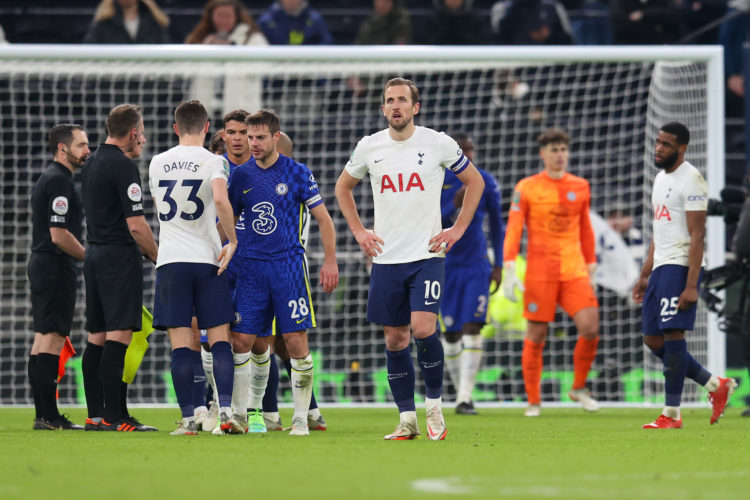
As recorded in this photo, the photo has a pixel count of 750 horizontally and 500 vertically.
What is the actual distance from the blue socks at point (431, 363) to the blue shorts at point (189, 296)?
3.86 ft

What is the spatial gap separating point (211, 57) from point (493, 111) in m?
3.92

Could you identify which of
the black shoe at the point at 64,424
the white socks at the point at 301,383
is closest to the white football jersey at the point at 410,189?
the white socks at the point at 301,383

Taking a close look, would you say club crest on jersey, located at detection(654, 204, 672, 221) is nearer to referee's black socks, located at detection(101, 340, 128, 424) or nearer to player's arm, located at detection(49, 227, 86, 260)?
referee's black socks, located at detection(101, 340, 128, 424)

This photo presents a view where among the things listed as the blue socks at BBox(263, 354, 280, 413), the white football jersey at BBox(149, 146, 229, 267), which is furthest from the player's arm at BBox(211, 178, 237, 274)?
the blue socks at BBox(263, 354, 280, 413)

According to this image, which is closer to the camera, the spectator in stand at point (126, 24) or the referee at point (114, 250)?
the referee at point (114, 250)

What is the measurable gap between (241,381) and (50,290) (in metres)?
1.88

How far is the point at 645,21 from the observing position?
1452 cm

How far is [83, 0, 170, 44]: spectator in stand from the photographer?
45.4 ft

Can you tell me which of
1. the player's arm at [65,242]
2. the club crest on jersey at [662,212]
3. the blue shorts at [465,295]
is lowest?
the blue shorts at [465,295]

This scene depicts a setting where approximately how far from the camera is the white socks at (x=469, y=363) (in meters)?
10.4

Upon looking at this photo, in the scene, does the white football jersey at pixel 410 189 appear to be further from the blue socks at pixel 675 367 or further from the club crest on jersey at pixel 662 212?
the blue socks at pixel 675 367

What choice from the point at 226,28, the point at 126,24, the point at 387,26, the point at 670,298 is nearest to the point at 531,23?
the point at 387,26

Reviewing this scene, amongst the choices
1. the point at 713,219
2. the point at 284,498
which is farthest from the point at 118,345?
the point at 713,219

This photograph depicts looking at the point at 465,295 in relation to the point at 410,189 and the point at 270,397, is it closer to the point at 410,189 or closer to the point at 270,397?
the point at 270,397
